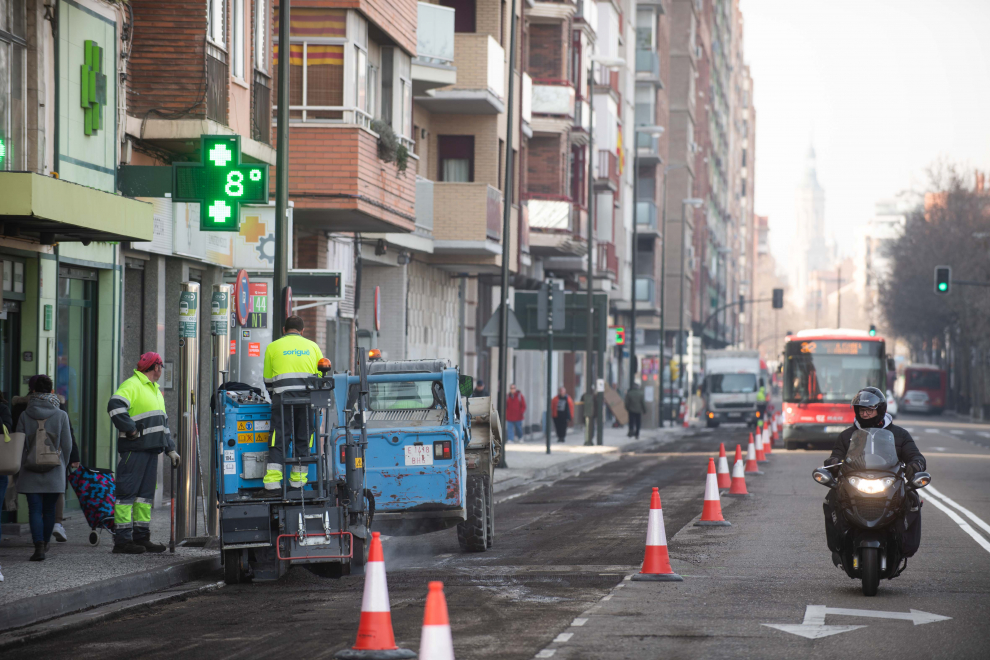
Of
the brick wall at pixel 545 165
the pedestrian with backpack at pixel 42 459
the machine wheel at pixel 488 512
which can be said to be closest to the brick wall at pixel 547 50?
the brick wall at pixel 545 165

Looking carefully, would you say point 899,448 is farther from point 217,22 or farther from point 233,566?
point 217,22

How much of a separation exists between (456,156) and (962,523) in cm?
2006

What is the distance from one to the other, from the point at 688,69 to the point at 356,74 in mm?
63958

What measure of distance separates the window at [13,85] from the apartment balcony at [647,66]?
5690 centimetres

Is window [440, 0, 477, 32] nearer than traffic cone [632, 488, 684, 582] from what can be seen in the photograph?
No

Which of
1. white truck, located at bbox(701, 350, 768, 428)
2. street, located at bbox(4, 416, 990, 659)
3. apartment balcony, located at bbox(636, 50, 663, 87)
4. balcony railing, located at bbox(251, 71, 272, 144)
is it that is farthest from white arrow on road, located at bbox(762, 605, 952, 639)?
apartment balcony, located at bbox(636, 50, 663, 87)

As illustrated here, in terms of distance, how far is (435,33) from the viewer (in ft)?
100

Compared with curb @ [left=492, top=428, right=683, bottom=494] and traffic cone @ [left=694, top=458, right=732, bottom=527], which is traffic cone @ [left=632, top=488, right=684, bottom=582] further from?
curb @ [left=492, top=428, right=683, bottom=494]

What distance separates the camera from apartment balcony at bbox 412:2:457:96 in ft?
99.1

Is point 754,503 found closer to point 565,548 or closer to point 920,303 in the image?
point 565,548

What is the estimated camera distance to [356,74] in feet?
80.6

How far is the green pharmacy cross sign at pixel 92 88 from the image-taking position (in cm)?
1795

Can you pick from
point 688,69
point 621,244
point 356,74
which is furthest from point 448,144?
point 688,69

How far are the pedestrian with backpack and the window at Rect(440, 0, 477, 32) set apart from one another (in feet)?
78.8
